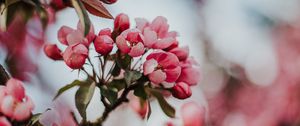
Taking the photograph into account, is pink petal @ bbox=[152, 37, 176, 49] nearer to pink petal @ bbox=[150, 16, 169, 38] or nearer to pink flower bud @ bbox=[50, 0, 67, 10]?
pink petal @ bbox=[150, 16, 169, 38]

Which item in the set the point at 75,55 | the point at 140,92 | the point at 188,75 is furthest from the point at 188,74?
the point at 75,55

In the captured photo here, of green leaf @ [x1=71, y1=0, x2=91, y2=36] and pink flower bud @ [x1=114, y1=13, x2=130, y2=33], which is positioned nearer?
green leaf @ [x1=71, y1=0, x2=91, y2=36]

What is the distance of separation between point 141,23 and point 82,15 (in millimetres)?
198

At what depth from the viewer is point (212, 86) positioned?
3025 mm

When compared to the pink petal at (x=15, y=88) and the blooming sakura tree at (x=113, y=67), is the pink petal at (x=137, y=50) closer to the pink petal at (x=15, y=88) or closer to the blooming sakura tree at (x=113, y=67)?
the blooming sakura tree at (x=113, y=67)

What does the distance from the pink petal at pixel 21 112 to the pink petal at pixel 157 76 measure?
212 millimetres

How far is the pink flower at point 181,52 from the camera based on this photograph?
1.06 m

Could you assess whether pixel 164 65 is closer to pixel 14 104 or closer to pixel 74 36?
pixel 74 36

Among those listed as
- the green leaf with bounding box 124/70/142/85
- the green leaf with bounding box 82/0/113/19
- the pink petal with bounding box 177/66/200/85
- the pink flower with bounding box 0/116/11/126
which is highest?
the green leaf with bounding box 82/0/113/19

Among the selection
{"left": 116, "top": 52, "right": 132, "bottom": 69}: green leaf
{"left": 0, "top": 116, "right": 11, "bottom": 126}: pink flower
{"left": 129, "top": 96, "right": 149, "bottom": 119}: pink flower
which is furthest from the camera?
{"left": 129, "top": 96, "right": 149, "bottom": 119}: pink flower

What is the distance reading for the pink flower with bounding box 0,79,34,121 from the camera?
928 mm

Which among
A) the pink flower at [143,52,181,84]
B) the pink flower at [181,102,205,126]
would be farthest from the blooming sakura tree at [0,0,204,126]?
the pink flower at [181,102,205,126]

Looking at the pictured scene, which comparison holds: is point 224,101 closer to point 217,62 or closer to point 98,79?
point 217,62

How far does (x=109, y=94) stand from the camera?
99cm
